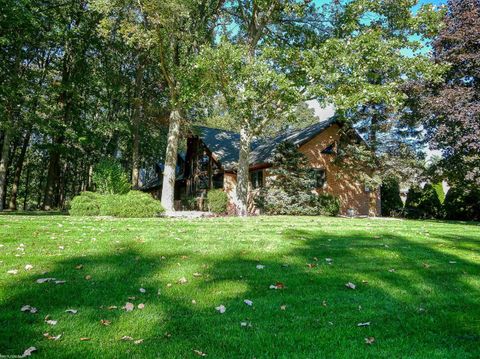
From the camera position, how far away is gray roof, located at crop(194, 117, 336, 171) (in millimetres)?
24344

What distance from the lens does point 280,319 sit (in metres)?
3.76

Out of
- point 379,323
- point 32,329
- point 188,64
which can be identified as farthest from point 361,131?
point 32,329

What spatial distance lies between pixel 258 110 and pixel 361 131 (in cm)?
944

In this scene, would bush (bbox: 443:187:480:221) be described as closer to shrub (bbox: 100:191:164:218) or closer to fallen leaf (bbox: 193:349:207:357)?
shrub (bbox: 100:191:164:218)

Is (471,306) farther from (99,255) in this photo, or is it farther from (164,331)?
→ (99,255)

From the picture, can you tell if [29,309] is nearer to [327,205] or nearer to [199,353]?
[199,353]

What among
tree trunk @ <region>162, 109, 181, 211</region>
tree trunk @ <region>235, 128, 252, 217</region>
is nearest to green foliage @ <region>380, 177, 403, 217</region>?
tree trunk @ <region>235, 128, 252, 217</region>

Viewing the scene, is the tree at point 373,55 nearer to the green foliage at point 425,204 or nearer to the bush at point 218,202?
the green foliage at point 425,204

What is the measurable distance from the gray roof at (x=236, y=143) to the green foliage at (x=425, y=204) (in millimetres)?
Result: 7662

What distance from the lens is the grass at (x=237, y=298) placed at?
3.15 metres

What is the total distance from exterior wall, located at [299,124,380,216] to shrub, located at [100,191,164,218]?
1229 centimetres

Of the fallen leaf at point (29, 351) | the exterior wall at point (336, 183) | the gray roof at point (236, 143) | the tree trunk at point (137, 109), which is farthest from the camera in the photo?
the tree trunk at point (137, 109)

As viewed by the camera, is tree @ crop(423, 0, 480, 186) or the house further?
the house

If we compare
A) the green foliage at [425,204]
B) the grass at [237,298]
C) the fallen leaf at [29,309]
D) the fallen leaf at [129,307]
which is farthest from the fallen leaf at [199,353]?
the green foliage at [425,204]
